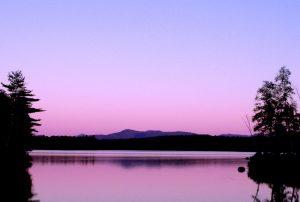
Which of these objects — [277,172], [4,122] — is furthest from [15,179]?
[277,172]

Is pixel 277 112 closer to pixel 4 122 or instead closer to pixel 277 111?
pixel 277 111

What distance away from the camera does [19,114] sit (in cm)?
8338

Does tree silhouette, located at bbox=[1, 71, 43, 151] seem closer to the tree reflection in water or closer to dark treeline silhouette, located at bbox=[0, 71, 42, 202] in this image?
dark treeline silhouette, located at bbox=[0, 71, 42, 202]

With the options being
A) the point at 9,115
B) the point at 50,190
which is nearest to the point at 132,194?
the point at 50,190

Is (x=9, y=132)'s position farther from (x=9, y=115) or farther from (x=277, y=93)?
(x=277, y=93)

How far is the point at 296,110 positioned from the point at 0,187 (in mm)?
67954

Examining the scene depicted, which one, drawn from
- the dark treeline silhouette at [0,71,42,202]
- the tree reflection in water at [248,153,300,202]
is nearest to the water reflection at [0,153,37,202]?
the dark treeline silhouette at [0,71,42,202]

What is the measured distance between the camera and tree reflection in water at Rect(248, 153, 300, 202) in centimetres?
6178

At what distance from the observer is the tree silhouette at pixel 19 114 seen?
75325 mm

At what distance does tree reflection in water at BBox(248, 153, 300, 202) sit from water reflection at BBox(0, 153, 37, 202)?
81.8 ft

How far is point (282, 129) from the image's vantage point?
101m

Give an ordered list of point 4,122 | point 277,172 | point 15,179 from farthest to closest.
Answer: point 277,172 → point 4,122 → point 15,179

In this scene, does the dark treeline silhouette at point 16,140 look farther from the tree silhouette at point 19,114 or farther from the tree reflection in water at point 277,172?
the tree reflection in water at point 277,172

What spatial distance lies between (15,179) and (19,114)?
84.9ft
